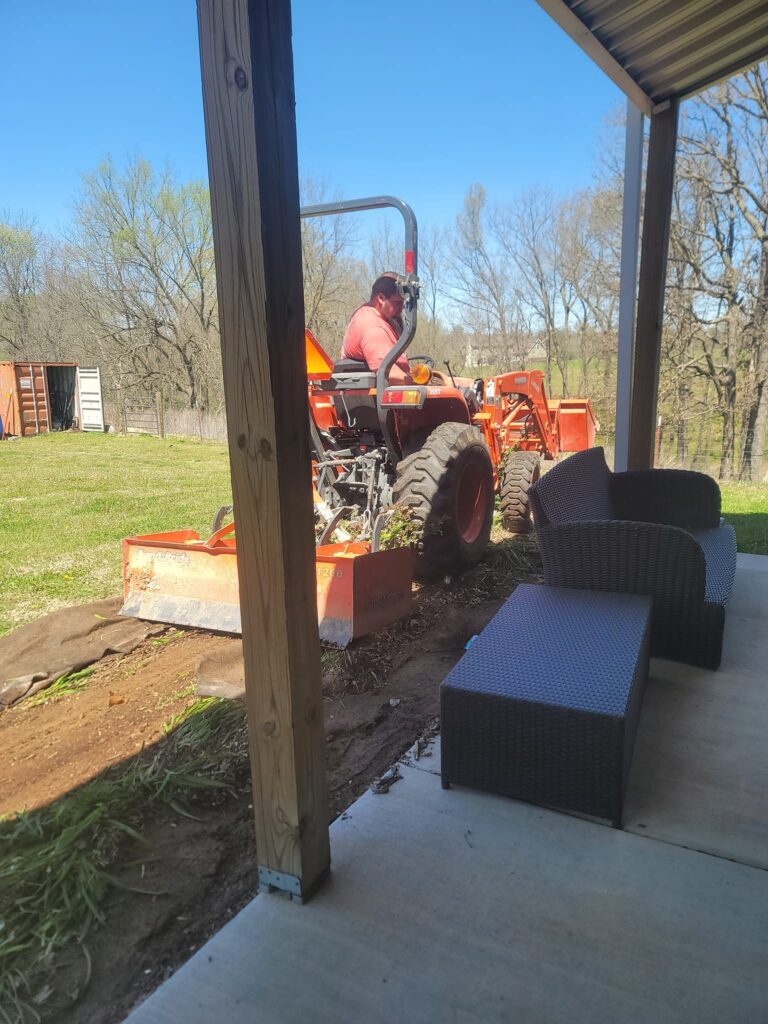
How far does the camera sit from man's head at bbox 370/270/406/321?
12.5 ft

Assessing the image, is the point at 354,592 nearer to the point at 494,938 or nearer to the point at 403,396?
the point at 403,396

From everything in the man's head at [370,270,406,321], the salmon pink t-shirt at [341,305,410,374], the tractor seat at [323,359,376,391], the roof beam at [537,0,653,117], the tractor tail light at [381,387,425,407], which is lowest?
the tractor tail light at [381,387,425,407]

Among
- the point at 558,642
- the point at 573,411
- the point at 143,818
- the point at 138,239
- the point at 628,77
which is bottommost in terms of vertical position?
the point at 143,818

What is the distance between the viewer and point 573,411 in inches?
278

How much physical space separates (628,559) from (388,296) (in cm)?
Answer: 220

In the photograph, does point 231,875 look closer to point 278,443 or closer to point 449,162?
point 278,443

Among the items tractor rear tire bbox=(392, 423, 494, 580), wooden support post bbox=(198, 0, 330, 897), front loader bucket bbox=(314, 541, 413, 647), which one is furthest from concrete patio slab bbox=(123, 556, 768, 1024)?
tractor rear tire bbox=(392, 423, 494, 580)

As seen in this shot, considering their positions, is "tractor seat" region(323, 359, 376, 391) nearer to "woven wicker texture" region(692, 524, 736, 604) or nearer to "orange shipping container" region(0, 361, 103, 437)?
"woven wicker texture" region(692, 524, 736, 604)

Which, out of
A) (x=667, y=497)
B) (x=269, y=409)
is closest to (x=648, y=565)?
(x=667, y=497)

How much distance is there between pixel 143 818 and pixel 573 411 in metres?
6.14

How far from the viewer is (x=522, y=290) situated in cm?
1769

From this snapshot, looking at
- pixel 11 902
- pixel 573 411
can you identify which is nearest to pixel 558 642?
pixel 11 902

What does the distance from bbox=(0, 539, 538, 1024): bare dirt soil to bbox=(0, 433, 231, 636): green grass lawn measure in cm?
126

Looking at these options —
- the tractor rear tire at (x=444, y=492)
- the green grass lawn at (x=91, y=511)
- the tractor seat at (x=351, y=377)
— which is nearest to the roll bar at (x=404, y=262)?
the tractor seat at (x=351, y=377)
